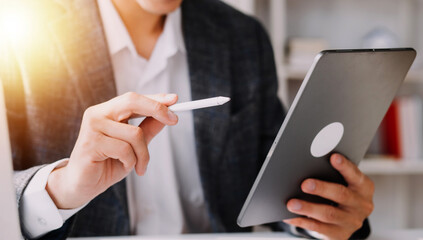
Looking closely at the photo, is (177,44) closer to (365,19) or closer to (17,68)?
(17,68)

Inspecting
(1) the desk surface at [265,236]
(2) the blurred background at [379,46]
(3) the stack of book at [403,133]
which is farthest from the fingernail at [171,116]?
(3) the stack of book at [403,133]

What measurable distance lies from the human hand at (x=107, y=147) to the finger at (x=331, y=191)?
0.70 feet

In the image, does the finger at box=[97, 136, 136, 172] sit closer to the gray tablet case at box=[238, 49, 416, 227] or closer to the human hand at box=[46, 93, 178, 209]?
the human hand at box=[46, 93, 178, 209]

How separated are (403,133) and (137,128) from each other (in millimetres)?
1322

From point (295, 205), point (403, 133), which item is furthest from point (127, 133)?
point (403, 133)

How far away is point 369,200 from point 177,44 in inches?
15.4

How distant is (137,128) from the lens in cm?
39

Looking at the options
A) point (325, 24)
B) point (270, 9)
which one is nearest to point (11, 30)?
point (270, 9)

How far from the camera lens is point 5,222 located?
0.32m

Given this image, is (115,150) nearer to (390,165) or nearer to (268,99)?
(268,99)

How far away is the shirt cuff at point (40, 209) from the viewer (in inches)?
16.9

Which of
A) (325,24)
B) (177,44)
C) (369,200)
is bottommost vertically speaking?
(369,200)

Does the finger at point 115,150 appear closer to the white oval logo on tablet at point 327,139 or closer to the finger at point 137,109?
the finger at point 137,109

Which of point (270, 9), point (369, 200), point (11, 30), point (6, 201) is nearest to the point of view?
point (6, 201)
